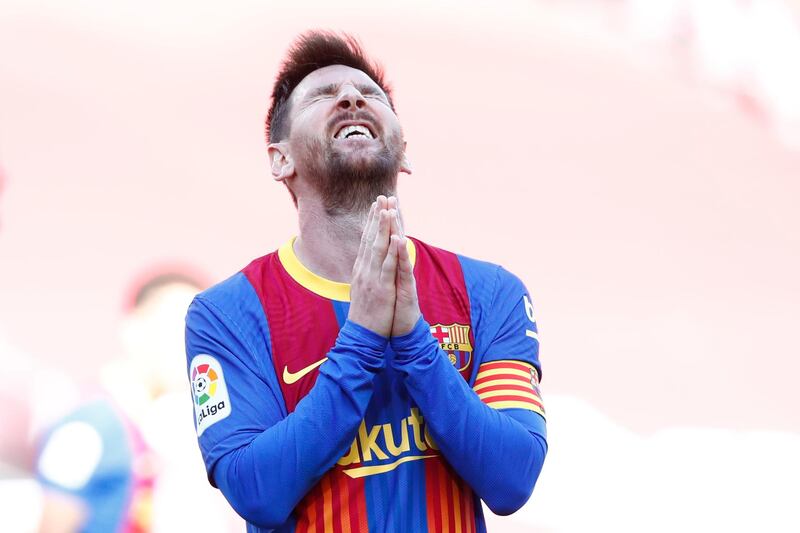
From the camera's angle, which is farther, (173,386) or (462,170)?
(462,170)

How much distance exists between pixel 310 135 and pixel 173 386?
82.0 inches

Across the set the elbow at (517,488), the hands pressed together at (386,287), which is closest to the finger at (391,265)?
the hands pressed together at (386,287)

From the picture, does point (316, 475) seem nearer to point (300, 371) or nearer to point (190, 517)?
point (300, 371)

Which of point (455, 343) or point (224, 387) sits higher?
point (455, 343)

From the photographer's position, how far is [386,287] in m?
1.78

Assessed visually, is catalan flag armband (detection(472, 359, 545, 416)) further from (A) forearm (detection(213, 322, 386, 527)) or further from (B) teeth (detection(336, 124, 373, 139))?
(B) teeth (detection(336, 124, 373, 139))

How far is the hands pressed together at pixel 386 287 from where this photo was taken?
178cm

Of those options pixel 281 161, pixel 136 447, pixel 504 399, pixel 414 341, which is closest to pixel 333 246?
pixel 281 161

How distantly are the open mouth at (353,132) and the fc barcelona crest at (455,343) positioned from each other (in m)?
0.44

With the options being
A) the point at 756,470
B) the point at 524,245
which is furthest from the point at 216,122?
the point at 756,470

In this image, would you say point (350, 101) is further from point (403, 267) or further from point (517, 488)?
point (517, 488)

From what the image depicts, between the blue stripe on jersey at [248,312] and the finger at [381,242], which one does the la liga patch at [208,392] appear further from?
the finger at [381,242]

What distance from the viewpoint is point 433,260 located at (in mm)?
2123

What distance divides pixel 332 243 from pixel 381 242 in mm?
287
